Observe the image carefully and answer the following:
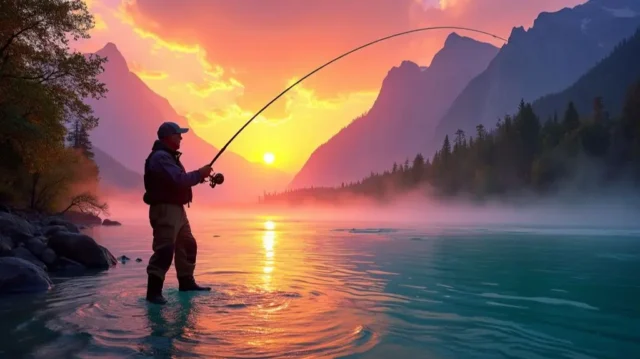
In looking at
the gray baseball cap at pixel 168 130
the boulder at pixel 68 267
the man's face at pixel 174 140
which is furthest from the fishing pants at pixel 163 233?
the boulder at pixel 68 267

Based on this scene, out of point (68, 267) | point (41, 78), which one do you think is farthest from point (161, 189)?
point (41, 78)

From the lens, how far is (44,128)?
2167 centimetres

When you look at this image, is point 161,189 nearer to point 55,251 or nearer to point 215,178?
point 215,178

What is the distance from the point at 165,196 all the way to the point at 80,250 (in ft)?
25.6

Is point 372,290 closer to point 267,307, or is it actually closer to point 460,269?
point 267,307

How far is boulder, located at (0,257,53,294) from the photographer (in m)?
9.62

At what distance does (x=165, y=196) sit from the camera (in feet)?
29.5

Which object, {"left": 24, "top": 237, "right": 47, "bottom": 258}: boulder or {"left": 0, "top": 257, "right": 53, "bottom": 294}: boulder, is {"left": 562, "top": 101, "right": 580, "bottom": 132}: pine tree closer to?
{"left": 24, "top": 237, "right": 47, "bottom": 258}: boulder

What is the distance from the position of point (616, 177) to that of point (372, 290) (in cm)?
12585

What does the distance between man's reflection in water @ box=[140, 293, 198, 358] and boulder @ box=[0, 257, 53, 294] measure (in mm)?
3153

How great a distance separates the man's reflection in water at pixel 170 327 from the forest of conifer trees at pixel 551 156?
4963 inches

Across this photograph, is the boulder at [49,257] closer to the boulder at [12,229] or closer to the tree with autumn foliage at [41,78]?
the boulder at [12,229]

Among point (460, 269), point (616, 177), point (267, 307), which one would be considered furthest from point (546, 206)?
point (267, 307)

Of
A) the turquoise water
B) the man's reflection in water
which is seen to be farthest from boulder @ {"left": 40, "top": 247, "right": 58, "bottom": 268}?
the man's reflection in water
